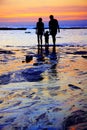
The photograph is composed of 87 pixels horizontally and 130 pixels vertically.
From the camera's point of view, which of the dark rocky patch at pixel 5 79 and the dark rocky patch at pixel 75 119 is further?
the dark rocky patch at pixel 5 79

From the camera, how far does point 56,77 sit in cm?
1020

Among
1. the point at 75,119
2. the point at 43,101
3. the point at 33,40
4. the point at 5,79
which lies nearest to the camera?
the point at 75,119

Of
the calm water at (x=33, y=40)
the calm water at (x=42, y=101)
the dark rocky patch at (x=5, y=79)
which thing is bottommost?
the calm water at (x=33, y=40)

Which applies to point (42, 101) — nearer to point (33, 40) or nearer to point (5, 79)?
point (5, 79)

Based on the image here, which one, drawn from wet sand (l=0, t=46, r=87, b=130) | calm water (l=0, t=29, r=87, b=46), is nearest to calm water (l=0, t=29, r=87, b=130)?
wet sand (l=0, t=46, r=87, b=130)

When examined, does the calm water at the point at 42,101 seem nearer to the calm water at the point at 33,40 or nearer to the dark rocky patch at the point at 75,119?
the dark rocky patch at the point at 75,119

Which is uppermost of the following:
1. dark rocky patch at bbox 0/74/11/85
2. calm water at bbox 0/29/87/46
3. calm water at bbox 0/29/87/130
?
calm water at bbox 0/29/87/130

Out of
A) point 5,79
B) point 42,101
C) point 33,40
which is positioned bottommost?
point 33,40

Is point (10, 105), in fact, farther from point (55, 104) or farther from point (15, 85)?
point (15, 85)

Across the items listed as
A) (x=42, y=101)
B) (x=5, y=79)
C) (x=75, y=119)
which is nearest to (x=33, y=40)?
(x=5, y=79)

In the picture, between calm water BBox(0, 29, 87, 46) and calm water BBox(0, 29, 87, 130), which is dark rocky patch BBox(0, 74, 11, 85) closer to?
calm water BBox(0, 29, 87, 130)

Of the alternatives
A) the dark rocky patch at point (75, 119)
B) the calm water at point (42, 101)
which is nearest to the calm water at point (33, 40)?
the calm water at point (42, 101)

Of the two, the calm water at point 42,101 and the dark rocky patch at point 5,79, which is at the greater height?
the calm water at point 42,101

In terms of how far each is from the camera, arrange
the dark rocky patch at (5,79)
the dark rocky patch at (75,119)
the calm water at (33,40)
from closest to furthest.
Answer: the dark rocky patch at (75,119) → the dark rocky patch at (5,79) → the calm water at (33,40)
